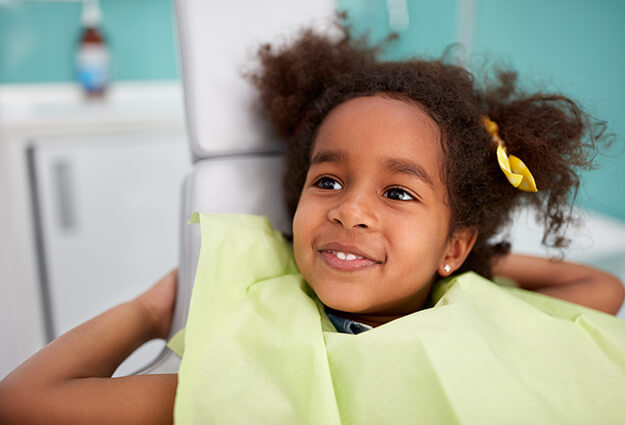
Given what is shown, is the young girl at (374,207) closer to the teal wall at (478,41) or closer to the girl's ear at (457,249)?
the girl's ear at (457,249)

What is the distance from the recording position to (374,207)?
2.00 ft

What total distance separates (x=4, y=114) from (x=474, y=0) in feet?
4.37

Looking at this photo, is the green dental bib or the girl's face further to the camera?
the girl's face

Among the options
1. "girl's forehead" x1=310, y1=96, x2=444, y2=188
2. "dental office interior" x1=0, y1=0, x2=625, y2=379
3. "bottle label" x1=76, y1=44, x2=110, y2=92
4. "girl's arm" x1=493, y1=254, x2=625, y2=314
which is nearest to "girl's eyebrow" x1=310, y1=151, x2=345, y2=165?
"girl's forehead" x1=310, y1=96, x2=444, y2=188

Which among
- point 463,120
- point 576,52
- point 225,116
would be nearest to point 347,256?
point 463,120

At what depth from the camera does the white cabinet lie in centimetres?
129

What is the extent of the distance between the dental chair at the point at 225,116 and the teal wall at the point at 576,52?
294 millimetres

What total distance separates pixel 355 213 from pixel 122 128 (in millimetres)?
1021

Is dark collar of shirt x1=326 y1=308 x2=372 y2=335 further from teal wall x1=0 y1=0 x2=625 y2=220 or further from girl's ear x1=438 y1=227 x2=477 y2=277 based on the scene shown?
teal wall x1=0 y1=0 x2=625 y2=220

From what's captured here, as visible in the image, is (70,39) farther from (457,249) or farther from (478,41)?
(457,249)

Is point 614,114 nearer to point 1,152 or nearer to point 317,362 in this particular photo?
point 317,362

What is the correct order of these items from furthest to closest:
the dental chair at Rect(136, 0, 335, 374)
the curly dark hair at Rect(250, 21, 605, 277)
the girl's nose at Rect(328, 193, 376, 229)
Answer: the dental chair at Rect(136, 0, 335, 374), the curly dark hair at Rect(250, 21, 605, 277), the girl's nose at Rect(328, 193, 376, 229)

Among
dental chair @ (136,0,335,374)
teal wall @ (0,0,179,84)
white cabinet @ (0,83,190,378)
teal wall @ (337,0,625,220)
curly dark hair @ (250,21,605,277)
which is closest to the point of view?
curly dark hair @ (250,21,605,277)

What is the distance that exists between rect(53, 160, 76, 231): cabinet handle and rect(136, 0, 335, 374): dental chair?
0.67 metres
